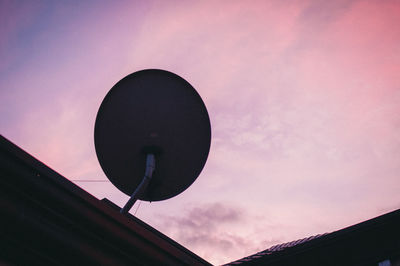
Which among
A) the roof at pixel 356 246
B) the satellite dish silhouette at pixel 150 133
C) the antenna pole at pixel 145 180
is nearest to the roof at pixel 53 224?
the antenna pole at pixel 145 180

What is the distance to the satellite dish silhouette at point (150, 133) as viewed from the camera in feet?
19.0

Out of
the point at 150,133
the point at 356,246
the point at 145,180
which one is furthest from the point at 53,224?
the point at 356,246

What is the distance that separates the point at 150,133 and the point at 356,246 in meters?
4.41

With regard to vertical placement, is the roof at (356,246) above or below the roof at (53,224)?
above

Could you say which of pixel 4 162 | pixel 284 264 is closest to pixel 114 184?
pixel 4 162

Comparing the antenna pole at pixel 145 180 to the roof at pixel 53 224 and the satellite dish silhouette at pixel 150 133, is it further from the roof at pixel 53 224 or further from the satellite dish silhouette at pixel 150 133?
the roof at pixel 53 224

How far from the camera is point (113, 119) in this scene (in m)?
5.82

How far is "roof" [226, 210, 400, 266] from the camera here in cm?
613

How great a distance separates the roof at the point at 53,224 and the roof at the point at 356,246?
4.32 m

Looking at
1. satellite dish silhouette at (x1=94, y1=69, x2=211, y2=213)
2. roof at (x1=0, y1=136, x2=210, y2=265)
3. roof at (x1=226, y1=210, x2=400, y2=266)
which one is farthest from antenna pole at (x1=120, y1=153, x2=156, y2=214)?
roof at (x1=226, y1=210, x2=400, y2=266)

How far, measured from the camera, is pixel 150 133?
5777mm

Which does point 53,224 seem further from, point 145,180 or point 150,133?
point 150,133

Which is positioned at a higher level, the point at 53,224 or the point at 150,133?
the point at 150,133

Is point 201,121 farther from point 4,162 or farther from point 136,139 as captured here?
point 4,162
